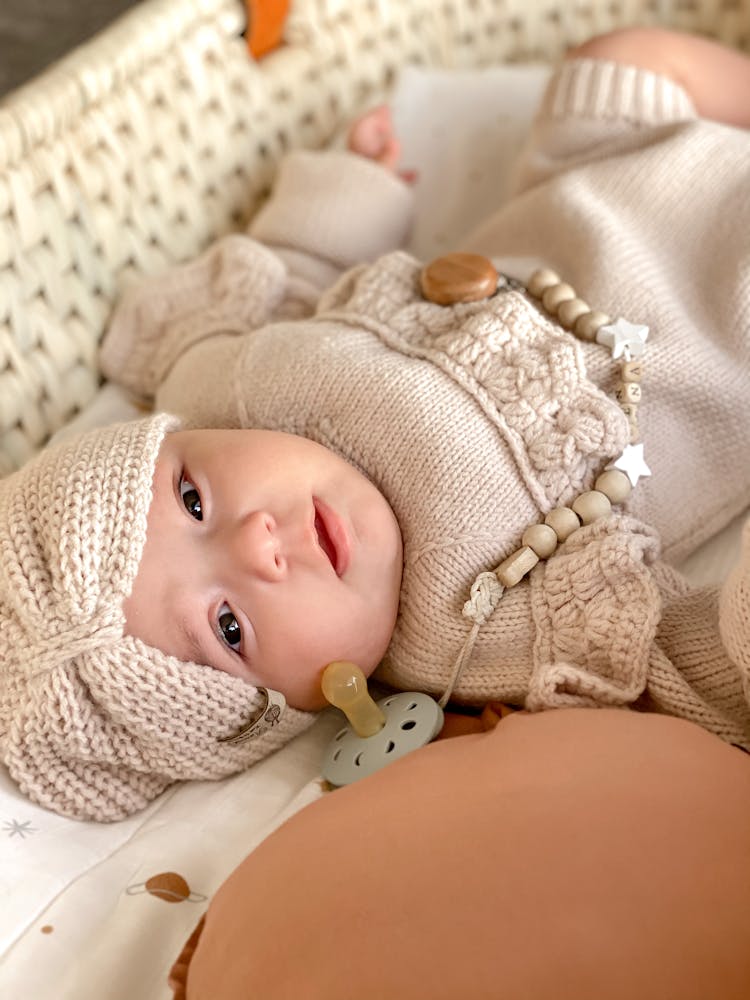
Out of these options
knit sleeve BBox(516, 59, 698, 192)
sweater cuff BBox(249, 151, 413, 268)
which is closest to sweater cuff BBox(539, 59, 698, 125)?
knit sleeve BBox(516, 59, 698, 192)

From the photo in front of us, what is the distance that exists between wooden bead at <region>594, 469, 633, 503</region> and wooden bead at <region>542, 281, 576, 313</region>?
0.67ft

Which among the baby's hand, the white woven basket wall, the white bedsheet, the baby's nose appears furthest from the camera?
the baby's hand

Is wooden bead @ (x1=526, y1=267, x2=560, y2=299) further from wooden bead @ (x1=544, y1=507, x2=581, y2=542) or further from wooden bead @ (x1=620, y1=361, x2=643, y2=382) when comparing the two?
wooden bead @ (x1=544, y1=507, x2=581, y2=542)

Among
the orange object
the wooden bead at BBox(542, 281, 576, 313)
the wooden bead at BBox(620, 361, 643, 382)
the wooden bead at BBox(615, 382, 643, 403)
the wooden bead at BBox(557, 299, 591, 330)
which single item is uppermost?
the orange object

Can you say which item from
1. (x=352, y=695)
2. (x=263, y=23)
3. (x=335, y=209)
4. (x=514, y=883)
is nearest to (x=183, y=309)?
(x=335, y=209)

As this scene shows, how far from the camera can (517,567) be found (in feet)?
3.19

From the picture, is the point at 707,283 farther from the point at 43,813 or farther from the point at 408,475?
the point at 43,813

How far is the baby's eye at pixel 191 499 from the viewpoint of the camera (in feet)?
3.17

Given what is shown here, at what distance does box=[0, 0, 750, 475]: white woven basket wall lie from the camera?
1.22m

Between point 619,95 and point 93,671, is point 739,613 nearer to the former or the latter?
point 93,671

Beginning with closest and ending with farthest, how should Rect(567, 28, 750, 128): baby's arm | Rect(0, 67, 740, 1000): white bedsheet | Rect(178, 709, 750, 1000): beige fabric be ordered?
1. Rect(178, 709, 750, 1000): beige fabric
2. Rect(0, 67, 740, 1000): white bedsheet
3. Rect(567, 28, 750, 128): baby's arm

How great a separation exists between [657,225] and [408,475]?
434 millimetres

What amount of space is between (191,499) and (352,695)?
0.23 meters

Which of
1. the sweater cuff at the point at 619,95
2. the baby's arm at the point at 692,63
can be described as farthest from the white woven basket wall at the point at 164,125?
the sweater cuff at the point at 619,95
